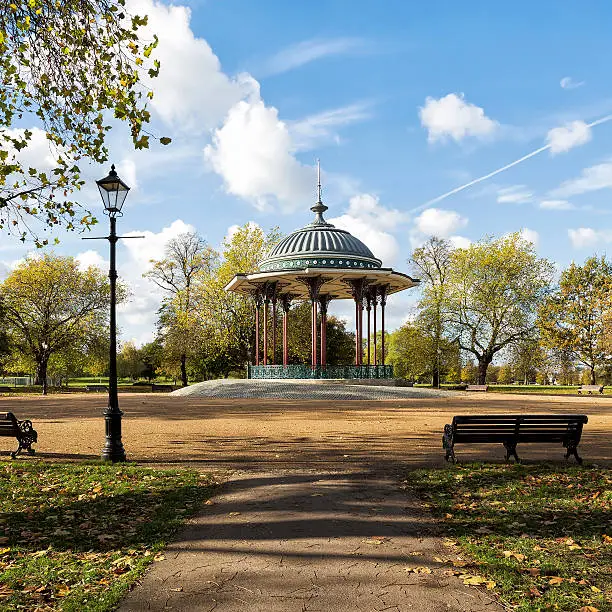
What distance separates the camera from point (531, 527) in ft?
21.9

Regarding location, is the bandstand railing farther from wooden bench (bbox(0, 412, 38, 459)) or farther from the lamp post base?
the lamp post base

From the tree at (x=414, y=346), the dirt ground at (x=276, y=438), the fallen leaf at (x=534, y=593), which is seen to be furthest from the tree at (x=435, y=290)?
the fallen leaf at (x=534, y=593)

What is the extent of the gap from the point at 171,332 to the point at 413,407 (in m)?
30.3

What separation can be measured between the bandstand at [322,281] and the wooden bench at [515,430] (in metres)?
25.5

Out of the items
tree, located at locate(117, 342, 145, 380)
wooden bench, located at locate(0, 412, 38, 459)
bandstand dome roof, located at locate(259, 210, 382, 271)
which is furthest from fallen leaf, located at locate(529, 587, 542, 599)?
tree, located at locate(117, 342, 145, 380)

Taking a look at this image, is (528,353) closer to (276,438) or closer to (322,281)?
(322,281)

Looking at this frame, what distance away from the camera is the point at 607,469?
1012 cm

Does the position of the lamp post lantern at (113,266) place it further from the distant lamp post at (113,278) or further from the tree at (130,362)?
the tree at (130,362)

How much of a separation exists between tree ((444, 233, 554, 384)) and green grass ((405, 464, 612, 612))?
3897 cm

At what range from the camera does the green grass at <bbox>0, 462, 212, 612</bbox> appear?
16.4 feet

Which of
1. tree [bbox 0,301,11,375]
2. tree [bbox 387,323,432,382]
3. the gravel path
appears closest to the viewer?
the gravel path

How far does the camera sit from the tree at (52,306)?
153 ft

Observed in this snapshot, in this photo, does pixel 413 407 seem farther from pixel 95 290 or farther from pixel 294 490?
pixel 95 290

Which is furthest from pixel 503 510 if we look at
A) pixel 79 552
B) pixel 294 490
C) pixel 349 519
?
pixel 79 552
